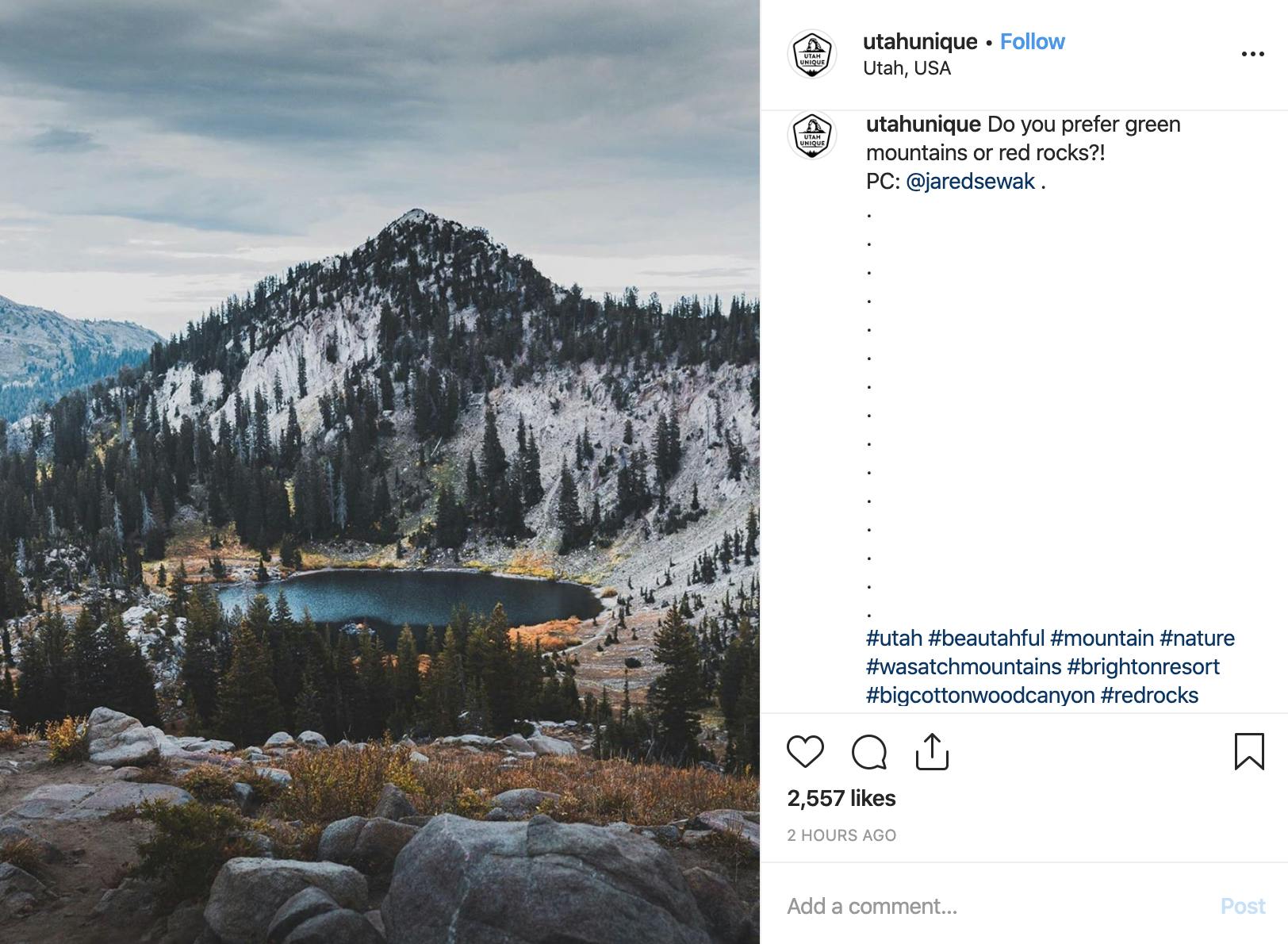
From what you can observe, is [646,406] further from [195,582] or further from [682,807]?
[682,807]

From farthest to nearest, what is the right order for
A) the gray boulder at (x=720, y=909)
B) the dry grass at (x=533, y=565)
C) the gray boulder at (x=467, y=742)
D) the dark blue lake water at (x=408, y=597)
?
the dry grass at (x=533, y=565) → the dark blue lake water at (x=408, y=597) → the gray boulder at (x=467, y=742) → the gray boulder at (x=720, y=909)

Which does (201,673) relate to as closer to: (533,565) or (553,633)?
(553,633)

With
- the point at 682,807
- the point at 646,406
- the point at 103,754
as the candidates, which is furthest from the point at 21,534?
the point at 682,807

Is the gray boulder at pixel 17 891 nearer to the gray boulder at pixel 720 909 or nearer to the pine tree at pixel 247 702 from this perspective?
the gray boulder at pixel 720 909

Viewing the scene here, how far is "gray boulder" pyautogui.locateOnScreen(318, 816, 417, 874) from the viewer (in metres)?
10.1

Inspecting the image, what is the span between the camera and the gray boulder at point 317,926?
312 inches

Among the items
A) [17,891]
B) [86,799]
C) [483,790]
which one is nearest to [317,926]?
[17,891]
